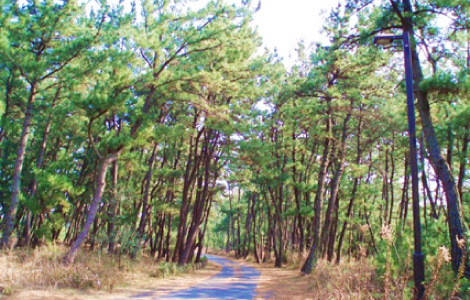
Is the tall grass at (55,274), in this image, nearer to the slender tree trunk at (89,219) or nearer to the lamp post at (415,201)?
the slender tree trunk at (89,219)

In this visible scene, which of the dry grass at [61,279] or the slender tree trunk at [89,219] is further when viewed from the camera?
the slender tree trunk at [89,219]

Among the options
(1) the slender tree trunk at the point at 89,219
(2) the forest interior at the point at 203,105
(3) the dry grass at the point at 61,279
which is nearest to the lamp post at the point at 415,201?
(2) the forest interior at the point at 203,105

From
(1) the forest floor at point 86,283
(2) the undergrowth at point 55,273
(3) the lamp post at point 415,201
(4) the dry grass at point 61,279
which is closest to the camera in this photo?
(3) the lamp post at point 415,201

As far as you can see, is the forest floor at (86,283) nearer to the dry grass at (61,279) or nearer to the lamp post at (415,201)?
the dry grass at (61,279)

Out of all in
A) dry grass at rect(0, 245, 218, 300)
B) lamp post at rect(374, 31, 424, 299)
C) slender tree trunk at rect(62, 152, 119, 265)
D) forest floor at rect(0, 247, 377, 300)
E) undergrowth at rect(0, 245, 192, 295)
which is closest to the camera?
lamp post at rect(374, 31, 424, 299)

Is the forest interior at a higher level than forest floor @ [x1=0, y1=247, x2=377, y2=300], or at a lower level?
higher

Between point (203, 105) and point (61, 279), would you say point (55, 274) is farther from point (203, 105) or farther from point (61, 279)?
point (203, 105)

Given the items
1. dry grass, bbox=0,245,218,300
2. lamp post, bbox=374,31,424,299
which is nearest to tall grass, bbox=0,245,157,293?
dry grass, bbox=0,245,218,300

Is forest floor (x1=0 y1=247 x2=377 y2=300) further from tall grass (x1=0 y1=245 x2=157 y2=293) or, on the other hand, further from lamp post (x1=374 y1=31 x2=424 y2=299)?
lamp post (x1=374 y1=31 x2=424 y2=299)

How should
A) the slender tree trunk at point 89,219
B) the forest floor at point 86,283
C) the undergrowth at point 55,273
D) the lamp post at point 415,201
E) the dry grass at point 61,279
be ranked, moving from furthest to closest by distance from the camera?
the slender tree trunk at point 89,219, the undergrowth at point 55,273, the dry grass at point 61,279, the forest floor at point 86,283, the lamp post at point 415,201

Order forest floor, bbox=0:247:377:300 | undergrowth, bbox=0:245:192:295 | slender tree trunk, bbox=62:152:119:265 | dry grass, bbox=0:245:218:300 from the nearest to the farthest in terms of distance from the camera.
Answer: forest floor, bbox=0:247:377:300
dry grass, bbox=0:245:218:300
undergrowth, bbox=0:245:192:295
slender tree trunk, bbox=62:152:119:265

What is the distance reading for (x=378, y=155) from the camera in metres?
24.6

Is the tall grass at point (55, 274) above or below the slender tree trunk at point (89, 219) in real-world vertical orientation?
below

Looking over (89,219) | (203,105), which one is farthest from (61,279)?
(203,105)
